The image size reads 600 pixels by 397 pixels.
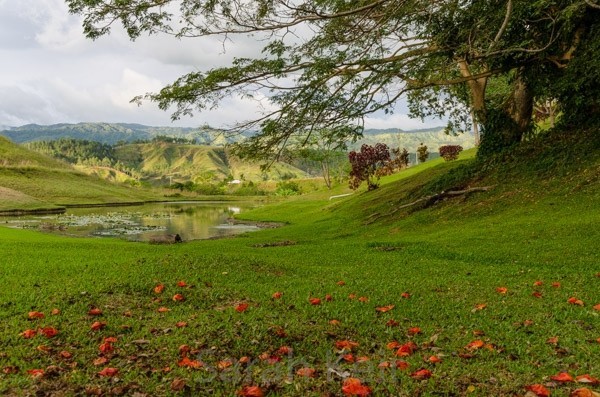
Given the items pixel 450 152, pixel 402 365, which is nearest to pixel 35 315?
pixel 402 365

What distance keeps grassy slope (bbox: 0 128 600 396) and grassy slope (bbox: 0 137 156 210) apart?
2879 inches

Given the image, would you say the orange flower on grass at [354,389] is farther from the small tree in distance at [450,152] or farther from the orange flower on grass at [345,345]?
the small tree in distance at [450,152]

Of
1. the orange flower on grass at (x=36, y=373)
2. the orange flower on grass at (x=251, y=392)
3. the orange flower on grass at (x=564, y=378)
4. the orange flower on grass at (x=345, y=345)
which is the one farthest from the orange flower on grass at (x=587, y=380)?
the orange flower on grass at (x=36, y=373)

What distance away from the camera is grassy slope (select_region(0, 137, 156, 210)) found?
94.4m

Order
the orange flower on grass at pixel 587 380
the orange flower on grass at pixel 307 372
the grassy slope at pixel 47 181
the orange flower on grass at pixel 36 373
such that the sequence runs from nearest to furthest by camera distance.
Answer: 1. the orange flower on grass at pixel 587 380
2. the orange flower on grass at pixel 36 373
3. the orange flower on grass at pixel 307 372
4. the grassy slope at pixel 47 181

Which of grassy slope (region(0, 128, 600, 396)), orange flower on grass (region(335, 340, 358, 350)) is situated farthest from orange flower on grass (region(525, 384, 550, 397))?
orange flower on grass (region(335, 340, 358, 350))

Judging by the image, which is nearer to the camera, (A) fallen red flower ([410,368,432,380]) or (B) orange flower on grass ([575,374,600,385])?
(B) orange flower on grass ([575,374,600,385])

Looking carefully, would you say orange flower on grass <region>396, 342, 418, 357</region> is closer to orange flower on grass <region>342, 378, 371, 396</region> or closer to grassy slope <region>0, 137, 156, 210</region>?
orange flower on grass <region>342, 378, 371, 396</region>

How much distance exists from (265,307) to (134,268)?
427 centimetres

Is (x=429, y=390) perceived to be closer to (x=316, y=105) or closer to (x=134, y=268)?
(x=134, y=268)

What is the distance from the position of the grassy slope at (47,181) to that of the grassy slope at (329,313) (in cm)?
7313

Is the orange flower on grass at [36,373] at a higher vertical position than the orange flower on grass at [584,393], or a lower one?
higher

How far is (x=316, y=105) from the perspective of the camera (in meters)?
19.3

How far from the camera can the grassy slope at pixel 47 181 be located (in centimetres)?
9438
